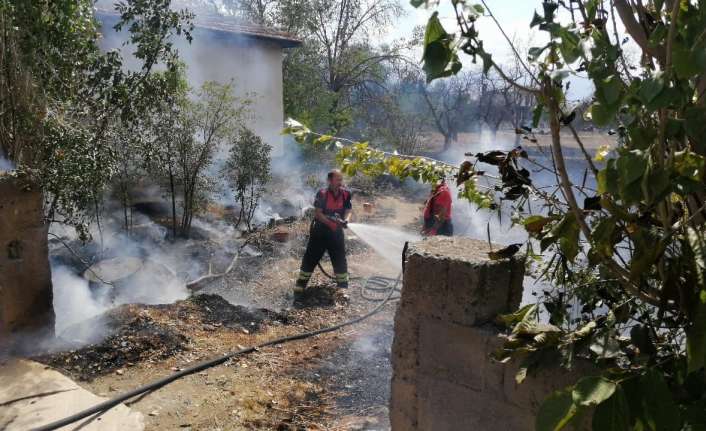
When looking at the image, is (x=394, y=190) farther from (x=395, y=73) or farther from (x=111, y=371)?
(x=111, y=371)

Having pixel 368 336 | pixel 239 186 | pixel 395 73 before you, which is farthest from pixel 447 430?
pixel 395 73

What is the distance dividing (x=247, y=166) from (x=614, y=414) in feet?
32.0

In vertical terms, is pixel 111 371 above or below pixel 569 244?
below

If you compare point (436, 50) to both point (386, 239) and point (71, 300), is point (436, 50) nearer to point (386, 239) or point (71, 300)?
point (71, 300)

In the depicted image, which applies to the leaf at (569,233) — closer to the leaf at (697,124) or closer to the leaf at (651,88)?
the leaf at (697,124)

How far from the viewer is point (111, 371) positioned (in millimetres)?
4758

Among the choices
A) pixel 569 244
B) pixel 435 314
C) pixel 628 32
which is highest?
pixel 628 32

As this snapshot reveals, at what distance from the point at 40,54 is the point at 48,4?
1.59 ft

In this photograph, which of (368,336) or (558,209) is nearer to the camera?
(558,209)

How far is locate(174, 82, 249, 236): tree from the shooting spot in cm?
945

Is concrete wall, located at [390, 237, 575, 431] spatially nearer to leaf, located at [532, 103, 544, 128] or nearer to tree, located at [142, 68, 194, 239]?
leaf, located at [532, 103, 544, 128]

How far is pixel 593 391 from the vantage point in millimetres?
1311

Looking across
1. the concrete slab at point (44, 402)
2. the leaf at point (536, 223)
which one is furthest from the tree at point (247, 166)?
the leaf at point (536, 223)

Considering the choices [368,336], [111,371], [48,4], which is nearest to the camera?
[111,371]
